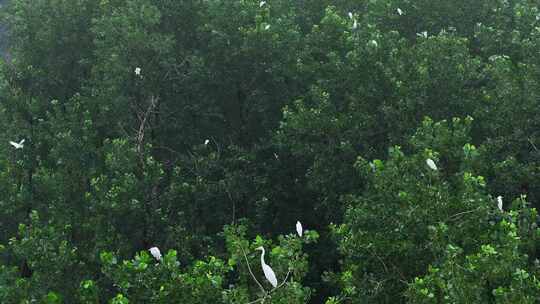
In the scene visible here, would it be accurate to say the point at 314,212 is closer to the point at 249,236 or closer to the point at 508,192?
the point at 249,236

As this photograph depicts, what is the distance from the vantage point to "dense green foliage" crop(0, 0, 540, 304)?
8.87m

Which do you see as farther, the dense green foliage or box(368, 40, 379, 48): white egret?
box(368, 40, 379, 48): white egret

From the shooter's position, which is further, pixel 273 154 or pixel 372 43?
pixel 273 154

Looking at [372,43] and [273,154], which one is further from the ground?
[372,43]

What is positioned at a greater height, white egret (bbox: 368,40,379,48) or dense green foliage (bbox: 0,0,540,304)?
white egret (bbox: 368,40,379,48)

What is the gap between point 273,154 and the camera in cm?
1673

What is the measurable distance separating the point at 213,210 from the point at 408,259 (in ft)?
22.6

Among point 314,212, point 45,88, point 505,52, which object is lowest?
point 314,212

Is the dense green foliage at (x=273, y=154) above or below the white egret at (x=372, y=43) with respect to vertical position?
below

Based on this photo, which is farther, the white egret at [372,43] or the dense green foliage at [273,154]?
the white egret at [372,43]

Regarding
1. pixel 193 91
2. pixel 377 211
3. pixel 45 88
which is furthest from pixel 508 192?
pixel 45 88

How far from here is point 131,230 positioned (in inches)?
537

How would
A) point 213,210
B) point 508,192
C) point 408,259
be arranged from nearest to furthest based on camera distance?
point 408,259
point 508,192
point 213,210

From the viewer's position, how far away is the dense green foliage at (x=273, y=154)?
887 cm
